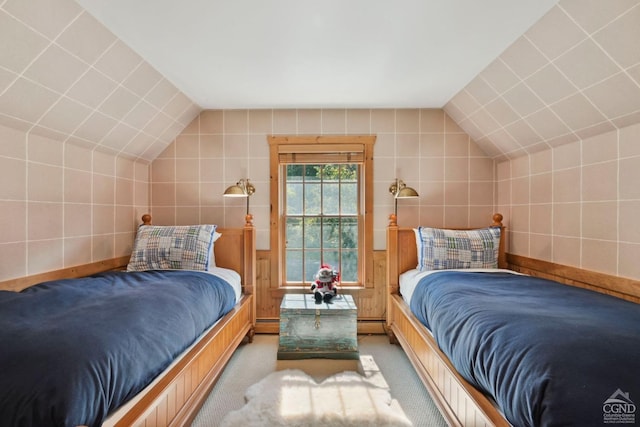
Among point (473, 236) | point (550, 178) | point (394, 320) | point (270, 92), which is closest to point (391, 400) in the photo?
point (394, 320)

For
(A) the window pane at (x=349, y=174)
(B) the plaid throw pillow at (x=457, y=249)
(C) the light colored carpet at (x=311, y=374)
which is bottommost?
(C) the light colored carpet at (x=311, y=374)

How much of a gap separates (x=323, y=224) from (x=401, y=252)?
33.2 inches

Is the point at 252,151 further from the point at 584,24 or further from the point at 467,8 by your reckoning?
the point at 584,24

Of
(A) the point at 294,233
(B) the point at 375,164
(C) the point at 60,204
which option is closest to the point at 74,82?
(C) the point at 60,204

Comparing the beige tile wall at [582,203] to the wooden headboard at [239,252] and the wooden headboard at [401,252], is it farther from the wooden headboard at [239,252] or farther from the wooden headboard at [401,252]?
the wooden headboard at [239,252]

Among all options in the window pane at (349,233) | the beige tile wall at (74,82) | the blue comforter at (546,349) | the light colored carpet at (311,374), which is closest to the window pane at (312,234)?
the window pane at (349,233)

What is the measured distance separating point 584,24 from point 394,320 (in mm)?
2454

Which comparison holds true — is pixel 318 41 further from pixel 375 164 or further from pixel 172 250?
pixel 172 250

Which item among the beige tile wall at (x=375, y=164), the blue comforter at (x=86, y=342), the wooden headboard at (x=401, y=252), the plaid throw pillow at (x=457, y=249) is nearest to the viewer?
the blue comforter at (x=86, y=342)

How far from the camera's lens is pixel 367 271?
3209 mm

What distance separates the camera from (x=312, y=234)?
10.9 feet

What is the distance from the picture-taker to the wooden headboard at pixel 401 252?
2.99 metres

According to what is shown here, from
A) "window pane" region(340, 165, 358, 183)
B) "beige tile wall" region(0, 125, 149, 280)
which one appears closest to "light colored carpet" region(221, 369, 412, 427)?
"beige tile wall" region(0, 125, 149, 280)

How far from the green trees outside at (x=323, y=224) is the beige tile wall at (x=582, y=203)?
1.55 metres
